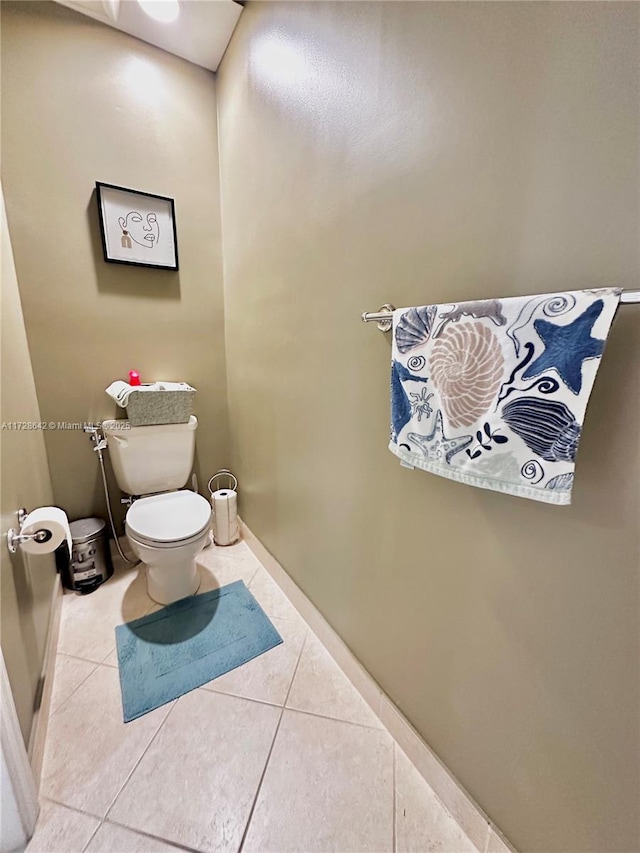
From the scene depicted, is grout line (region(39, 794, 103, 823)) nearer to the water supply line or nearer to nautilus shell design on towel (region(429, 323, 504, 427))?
the water supply line

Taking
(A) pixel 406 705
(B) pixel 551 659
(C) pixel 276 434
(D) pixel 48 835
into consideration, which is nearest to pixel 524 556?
(B) pixel 551 659

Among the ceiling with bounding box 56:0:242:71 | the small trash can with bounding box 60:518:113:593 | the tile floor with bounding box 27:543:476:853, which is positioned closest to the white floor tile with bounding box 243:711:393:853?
the tile floor with bounding box 27:543:476:853

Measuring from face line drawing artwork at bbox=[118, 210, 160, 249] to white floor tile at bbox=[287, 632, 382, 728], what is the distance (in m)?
2.07

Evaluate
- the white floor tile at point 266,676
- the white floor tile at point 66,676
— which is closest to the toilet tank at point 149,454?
the white floor tile at point 66,676

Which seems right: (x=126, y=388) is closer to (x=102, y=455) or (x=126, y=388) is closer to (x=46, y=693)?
(x=102, y=455)

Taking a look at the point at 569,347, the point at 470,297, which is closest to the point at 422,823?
the point at 569,347

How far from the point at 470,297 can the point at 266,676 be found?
1.44m

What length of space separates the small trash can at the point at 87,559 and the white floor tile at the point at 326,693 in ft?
3.70

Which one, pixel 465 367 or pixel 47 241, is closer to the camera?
pixel 465 367

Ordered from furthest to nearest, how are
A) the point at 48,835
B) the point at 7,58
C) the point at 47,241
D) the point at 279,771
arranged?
the point at 47,241 < the point at 7,58 < the point at 279,771 < the point at 48,835

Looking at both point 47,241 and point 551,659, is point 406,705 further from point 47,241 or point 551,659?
point 47,241

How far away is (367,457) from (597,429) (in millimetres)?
580

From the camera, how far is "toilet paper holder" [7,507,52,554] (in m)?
0.92

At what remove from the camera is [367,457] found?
103cm
